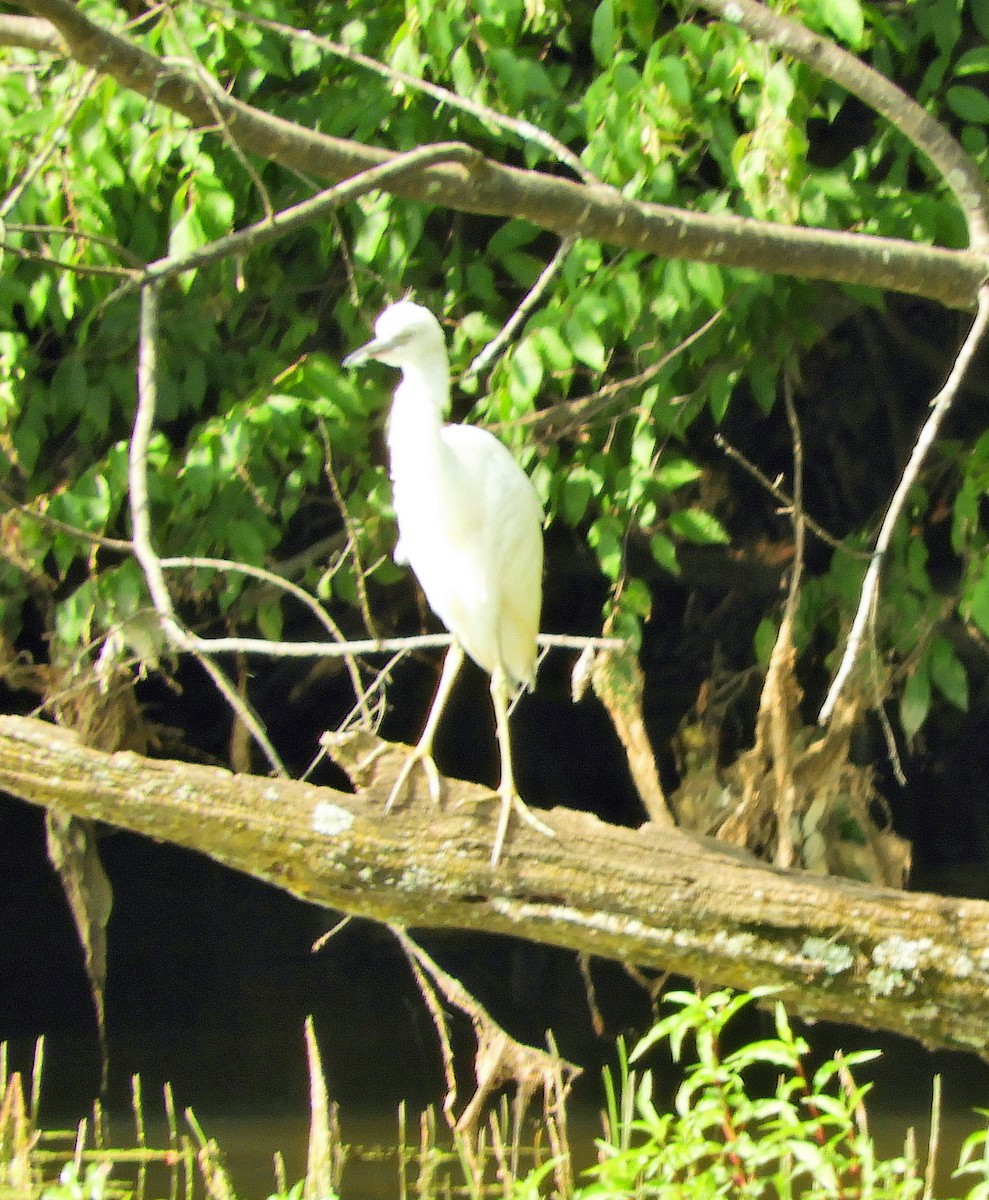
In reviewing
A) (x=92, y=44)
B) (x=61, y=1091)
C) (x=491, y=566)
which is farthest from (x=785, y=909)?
(x=61, y=1091)

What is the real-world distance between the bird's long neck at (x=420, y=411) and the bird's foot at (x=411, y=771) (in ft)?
1.73

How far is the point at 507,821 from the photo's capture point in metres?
2.03

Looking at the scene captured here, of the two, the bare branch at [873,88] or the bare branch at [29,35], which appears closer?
the bare branch at [873,88]

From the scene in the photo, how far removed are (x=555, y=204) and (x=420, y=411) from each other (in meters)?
0.63

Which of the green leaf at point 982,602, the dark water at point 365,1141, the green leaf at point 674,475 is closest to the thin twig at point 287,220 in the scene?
the green leaf at point 674,475

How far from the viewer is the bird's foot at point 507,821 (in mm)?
2006

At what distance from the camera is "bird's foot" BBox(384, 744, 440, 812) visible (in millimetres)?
2035

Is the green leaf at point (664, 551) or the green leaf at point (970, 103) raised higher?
the green leaf at point (970, 103)

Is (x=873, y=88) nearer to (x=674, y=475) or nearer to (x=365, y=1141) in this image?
(x=674, y=475)

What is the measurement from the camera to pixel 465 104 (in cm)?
183

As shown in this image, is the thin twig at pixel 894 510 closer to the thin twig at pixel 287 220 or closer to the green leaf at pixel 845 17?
the green leaf at pixel 845 17

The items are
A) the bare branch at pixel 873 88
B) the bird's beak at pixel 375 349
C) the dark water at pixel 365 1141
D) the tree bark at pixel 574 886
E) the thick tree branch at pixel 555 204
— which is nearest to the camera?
the thick tree branch at pixel 555 204

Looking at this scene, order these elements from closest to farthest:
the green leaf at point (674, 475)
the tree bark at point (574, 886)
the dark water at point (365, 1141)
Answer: the tree bark at point (574, 886) → the green leaf at point (674, 475) → the dark water at point (365, 1141)

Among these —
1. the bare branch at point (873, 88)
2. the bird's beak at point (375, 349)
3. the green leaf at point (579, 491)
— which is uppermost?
the bare branch at point (873, 88)
